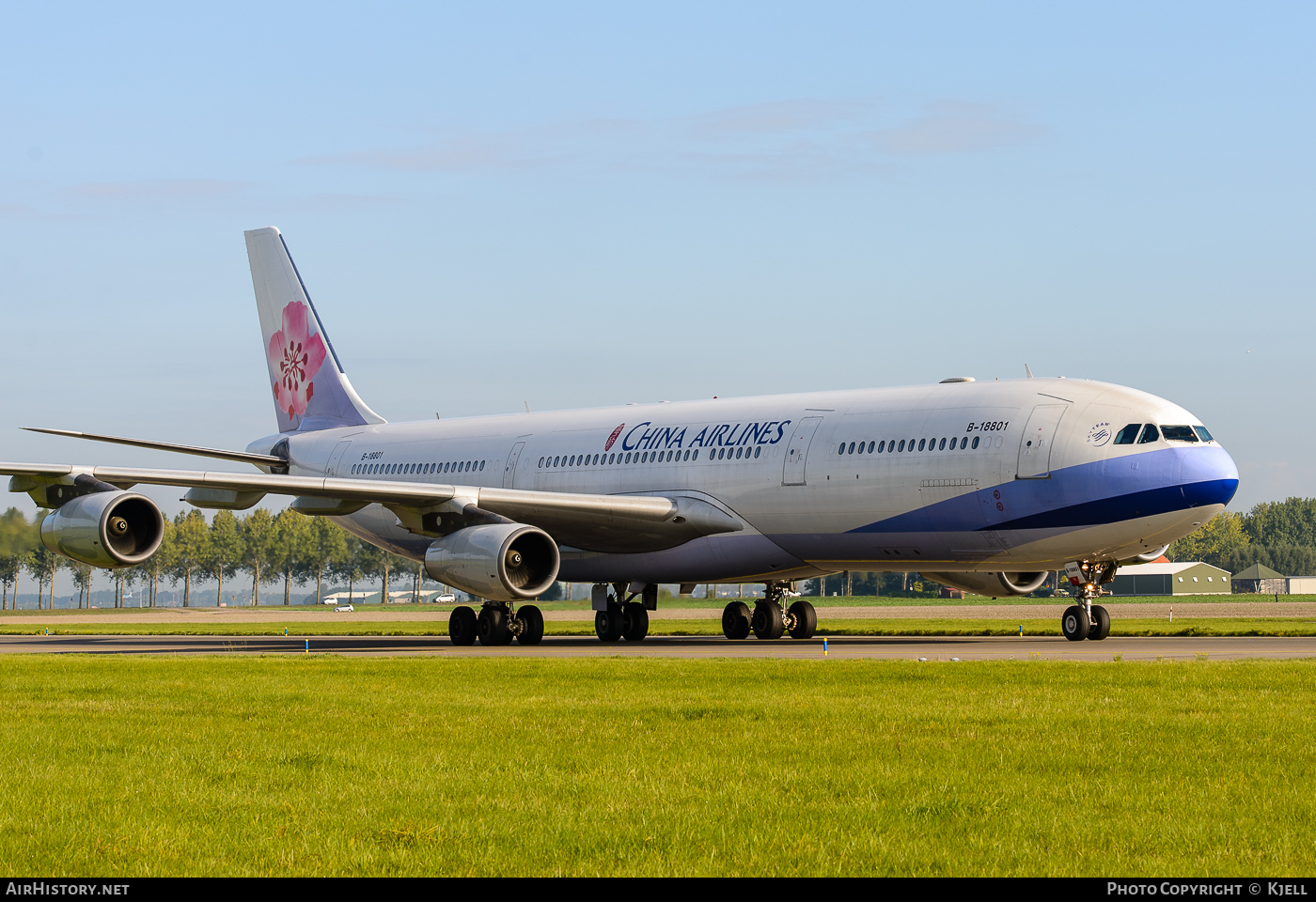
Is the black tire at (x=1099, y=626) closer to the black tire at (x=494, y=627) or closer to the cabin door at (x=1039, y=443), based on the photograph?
the cabin door at (x=1039, y=443)

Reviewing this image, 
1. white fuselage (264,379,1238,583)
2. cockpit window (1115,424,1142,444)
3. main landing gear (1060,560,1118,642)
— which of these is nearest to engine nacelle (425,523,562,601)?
white fuselage (264,379,1238,583)

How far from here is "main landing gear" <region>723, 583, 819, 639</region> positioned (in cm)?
2992

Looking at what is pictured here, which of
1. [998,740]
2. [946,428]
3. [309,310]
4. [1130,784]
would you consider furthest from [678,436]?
[1130,784]

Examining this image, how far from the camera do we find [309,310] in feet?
129

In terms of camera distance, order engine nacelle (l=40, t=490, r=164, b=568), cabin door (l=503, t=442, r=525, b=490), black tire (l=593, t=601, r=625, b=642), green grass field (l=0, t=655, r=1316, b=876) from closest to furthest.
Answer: green grass field (l=0, t=655, r=1316, b=876)
engine nacelle (l=40, t=490, r=164, b=568)
black tire (l=593, t=601, r=625, b=642)
cabin door (l=503, t=442, r=525, b=490)

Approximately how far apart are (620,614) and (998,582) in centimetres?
822

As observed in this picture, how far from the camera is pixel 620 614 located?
3139 cm

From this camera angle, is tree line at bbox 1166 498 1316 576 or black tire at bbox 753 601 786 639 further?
tree line at bbox 1166 498 1316 576

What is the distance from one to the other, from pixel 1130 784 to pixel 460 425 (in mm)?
28500

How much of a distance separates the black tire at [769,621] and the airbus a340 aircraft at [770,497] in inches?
1.8

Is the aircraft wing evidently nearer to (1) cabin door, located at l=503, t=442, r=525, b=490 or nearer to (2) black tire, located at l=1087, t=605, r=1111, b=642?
(1) cabin door, located at l=503, t=442, r=525, b=490

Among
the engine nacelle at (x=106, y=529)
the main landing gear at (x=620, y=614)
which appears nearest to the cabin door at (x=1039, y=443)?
the main landing gear at (x=620, y=614)

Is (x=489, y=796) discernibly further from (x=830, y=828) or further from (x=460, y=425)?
(x=460, y=425)

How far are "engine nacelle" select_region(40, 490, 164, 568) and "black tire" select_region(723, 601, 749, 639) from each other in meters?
11.8
